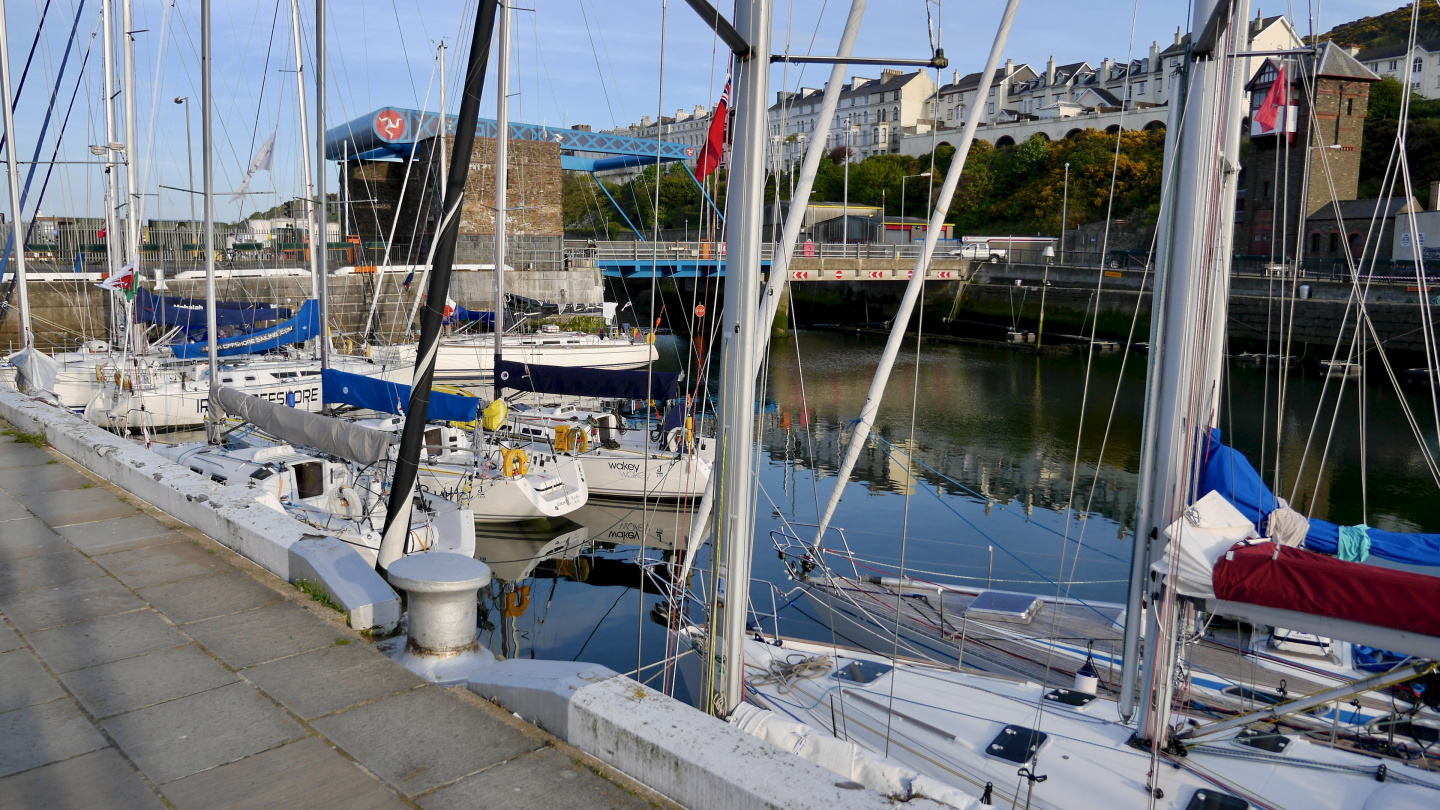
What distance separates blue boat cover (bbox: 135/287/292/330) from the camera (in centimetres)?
2830

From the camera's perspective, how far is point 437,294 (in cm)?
673

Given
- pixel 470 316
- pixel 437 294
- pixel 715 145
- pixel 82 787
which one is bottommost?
pixel 82 787

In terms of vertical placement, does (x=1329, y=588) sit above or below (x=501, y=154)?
below

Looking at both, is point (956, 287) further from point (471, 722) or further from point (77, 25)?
point (471, 722)

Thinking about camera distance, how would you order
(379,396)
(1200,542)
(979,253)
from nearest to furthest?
(1200,542), (379,396), (979,253)

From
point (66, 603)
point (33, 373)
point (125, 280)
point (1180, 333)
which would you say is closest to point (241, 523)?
point (66, 603)

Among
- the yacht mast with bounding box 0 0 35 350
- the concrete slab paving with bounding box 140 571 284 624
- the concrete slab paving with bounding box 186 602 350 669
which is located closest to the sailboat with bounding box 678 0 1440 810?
the concrete slab paving with bounding box 186 602 350 669

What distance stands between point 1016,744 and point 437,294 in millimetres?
5148

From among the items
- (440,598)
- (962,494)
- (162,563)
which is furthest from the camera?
(962,494)

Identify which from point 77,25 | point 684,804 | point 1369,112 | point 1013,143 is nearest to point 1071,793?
point 684,804

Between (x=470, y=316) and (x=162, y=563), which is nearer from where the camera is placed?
(x=162, y=563)

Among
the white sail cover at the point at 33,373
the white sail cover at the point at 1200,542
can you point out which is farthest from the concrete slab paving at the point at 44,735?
the white sail cover at the point at 33,373

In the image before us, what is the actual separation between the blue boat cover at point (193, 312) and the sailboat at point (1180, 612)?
81.8 ft

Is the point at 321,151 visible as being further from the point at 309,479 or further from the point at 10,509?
the point at 10,509
